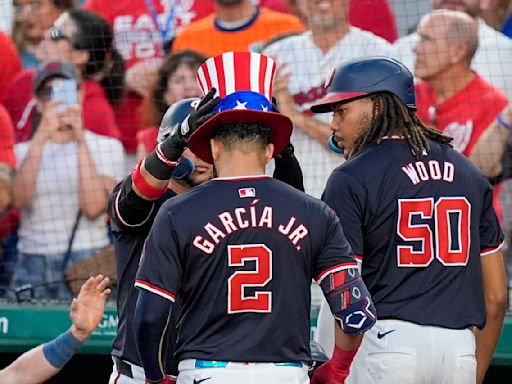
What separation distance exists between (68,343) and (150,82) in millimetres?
2676

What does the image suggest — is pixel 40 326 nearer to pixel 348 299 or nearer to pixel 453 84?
pixel 453 84

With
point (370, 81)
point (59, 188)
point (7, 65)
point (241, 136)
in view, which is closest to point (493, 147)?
point (370, 81)

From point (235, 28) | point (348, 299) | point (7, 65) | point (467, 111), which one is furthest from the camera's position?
point (7, 65)

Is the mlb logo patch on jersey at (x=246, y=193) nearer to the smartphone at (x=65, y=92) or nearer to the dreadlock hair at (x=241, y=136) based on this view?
the dreadlock hair at (x=241, y=136)

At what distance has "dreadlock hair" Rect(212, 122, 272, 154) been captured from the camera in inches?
119

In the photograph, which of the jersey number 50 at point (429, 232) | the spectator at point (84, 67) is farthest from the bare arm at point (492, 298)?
the spectator at point (84, 67)

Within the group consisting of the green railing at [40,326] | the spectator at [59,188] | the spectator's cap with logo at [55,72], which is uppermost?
the spectator's cap with logo at [55,72]

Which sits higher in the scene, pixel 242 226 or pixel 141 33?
pixel 242 226

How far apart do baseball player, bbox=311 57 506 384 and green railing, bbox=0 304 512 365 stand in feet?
6.81

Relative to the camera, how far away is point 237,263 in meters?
2.95

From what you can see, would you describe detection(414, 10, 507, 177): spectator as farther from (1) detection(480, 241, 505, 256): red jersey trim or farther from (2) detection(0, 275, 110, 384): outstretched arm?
(2) detection(0, 275, 110, 384): outstretched arm

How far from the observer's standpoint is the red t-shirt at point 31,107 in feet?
20.9

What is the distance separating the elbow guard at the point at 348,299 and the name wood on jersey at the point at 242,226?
150 mm

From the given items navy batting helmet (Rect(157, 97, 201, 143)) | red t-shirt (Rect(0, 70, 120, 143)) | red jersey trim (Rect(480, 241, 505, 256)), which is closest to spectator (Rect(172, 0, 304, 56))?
red t-shirt (Rect(0, 70, 120, 143))
